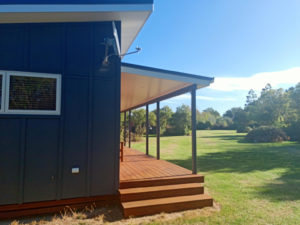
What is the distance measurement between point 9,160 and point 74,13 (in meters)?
2.80

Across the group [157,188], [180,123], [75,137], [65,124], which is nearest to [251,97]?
[180,123]

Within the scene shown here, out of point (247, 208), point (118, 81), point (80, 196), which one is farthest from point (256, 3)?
point (80, 196)

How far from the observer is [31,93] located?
3.47m

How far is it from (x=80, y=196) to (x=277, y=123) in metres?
26.9

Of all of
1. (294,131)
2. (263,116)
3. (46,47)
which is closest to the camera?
(46,47)

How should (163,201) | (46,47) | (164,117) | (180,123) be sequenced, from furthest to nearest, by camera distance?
(164,117)
(180,123)
(163,201)
(46,47)

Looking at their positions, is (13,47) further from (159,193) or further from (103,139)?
(159,193)

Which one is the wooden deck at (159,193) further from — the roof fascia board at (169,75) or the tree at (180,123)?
the tree at (180,123)

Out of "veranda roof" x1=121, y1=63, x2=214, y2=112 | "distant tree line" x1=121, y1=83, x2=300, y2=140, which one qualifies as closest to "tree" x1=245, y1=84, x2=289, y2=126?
"distant tree line" x1=121, y1=83, x2=300, y2=140

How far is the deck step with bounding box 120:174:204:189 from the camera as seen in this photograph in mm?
4008

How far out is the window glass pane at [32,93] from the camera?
340 cm

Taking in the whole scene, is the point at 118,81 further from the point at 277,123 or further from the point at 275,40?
the point at 277,123

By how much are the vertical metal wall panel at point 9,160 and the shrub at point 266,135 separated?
63.3ft

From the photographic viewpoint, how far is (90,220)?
131 inches
